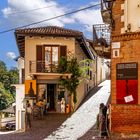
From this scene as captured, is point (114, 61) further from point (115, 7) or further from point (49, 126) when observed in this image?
point (49, 126)

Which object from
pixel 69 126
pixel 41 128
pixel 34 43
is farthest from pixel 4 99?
pixel 69 126

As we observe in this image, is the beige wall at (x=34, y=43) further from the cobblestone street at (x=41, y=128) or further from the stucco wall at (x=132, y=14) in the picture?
the stucco wall at (x=132, y=14)

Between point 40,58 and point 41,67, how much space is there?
29.9 inches

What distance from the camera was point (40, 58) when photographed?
1572 inches

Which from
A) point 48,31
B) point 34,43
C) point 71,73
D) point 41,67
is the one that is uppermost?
point 48,31

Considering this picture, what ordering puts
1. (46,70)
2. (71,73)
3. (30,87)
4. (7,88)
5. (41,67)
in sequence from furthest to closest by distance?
(7,88) < (41,67) < (46,70) < (30,87) < (71,73)

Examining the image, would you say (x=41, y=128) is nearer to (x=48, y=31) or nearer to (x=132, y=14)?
(x=132, y=14)

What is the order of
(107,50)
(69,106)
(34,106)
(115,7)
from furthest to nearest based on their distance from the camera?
(69,106) < (34,106) < (107,50) < (115,7)

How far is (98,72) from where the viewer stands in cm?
5403

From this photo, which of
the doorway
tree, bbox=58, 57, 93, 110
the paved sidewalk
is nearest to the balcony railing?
tree, bbox=58, 57, 93, 110

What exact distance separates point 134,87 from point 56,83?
18119 millimetres

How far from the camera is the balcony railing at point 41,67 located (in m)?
39.5

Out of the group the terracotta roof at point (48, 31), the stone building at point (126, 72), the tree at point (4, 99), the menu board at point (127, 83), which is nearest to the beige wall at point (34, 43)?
the terracotta roof at point (48, 31)

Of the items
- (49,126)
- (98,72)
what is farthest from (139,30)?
(98,72)
